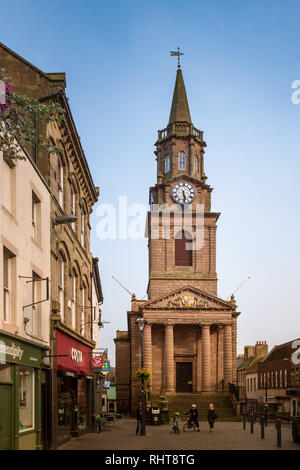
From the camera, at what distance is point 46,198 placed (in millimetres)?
21891

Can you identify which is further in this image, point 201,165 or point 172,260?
point 201,165

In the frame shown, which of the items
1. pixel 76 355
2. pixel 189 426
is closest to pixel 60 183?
pixel 76 355

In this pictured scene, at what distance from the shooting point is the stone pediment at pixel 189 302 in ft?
219

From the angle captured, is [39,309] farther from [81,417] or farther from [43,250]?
[81,417]

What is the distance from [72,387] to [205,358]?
38283 mm

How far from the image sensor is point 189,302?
67000mm

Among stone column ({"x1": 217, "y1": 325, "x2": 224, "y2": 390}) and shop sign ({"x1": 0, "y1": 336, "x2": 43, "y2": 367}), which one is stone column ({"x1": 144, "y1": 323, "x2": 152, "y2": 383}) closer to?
stone column ({"x1": 217, "y1": 325, "x2": 224, "y2": 390})

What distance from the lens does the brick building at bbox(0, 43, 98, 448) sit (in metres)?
22.8

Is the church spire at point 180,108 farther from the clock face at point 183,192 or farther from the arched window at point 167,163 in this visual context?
the clock face at point 183,192

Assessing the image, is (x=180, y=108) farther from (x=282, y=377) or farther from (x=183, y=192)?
(x=282, y=377)

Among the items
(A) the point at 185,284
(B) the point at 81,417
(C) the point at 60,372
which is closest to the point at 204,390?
(A) the point at 185,284

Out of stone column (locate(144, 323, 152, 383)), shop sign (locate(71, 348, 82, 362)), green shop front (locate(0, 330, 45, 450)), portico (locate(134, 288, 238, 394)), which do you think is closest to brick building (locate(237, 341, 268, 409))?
portico (locate(134, 288, 238, 394))
